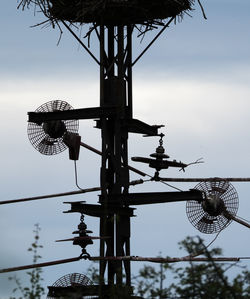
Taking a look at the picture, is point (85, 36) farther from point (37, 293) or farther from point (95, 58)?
point (37, 293)

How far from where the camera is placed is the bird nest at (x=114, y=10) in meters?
21.1

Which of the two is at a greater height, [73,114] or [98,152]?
[73,114]

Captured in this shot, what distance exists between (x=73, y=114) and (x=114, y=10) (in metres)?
2.17

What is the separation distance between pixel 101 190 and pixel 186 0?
420 centimetres

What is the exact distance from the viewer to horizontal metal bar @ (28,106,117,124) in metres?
21.4

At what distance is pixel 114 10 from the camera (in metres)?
21.7

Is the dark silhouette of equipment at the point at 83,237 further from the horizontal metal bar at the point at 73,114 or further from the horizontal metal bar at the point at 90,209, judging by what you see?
the horizontal metal bar at the point at 73,114

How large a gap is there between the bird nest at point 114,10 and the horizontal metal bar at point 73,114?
5.81 feet

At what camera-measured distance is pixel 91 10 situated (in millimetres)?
20859

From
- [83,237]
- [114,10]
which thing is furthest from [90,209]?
[114,10]

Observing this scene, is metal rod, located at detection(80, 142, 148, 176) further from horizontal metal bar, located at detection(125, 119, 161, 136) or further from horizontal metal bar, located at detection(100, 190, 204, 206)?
horizontal metal bar, located at detection(125, 119, 161, 136)

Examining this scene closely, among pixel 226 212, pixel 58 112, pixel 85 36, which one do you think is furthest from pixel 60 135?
pixel 226 212

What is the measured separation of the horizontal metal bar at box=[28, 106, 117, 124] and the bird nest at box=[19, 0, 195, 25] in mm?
1771

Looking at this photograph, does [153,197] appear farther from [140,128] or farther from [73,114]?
[73,114]
